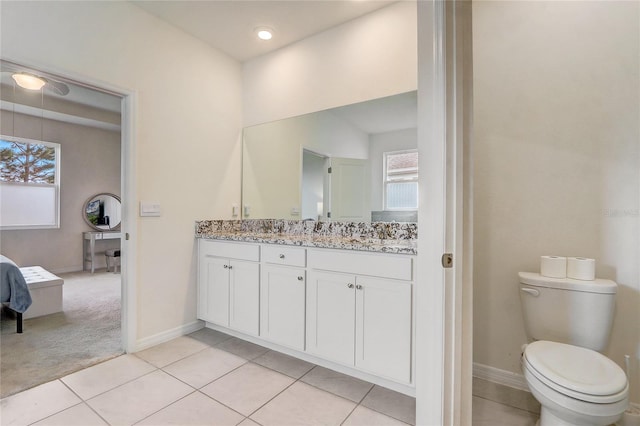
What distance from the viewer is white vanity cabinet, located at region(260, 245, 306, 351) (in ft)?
Answer: 6.48

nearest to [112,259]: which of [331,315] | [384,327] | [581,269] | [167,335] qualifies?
[167,335]

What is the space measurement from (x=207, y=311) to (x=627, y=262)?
2.91m

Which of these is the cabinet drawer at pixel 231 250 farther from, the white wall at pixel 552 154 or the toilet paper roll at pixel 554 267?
the toilet paper roll at pixel 554 267

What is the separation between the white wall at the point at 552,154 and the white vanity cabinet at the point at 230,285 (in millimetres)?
1600

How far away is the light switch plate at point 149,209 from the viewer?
2.27 meters

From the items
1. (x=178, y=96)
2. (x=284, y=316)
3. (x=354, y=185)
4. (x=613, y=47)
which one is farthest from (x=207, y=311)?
(x=613, y=47)

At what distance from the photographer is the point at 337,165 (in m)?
2.47

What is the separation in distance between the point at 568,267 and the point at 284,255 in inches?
66.2

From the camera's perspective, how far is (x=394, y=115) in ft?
7.19

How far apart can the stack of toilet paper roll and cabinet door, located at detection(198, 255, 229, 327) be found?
2.21 metres

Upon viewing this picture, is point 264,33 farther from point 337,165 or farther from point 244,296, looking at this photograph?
point 244,296

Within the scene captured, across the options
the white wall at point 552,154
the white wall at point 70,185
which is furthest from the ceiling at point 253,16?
the white wall at point 70,185

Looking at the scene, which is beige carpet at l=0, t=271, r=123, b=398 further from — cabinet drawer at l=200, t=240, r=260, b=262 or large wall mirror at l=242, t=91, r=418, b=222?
large wall mirror at l=242, t=91, r=418, b=222

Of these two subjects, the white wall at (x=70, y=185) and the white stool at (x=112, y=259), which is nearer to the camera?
the white wall at (x=70, y=185)
